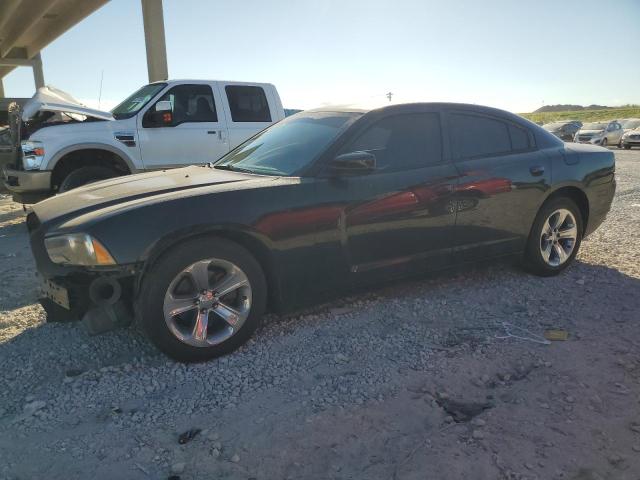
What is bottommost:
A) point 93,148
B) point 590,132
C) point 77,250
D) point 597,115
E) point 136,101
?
point 77,250

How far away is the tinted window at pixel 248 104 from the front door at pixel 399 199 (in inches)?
179

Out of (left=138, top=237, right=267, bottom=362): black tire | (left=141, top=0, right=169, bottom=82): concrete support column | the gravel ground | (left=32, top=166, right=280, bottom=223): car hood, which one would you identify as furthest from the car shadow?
(left=141, top=0, right=169, bottom=82): concrete support column

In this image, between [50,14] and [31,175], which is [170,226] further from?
[50,14]

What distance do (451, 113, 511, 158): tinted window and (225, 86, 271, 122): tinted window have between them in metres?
4.51

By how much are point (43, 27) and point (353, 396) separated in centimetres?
3119

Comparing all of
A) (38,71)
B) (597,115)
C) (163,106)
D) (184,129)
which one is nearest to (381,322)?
(184,129)

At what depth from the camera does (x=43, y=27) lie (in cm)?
2692

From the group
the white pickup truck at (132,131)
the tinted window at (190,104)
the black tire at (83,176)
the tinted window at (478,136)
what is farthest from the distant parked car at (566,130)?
the black tire at (83,176)

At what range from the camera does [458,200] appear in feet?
12.7

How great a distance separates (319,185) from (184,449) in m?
1.82

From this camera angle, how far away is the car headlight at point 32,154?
6598 millimetres

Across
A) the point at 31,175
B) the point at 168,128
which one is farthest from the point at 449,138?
the point at 31,175

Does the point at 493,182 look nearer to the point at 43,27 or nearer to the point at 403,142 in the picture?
the point at 403,142

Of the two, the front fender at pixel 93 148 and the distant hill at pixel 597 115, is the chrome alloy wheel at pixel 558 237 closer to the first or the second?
the front fender at pixel 93 148
